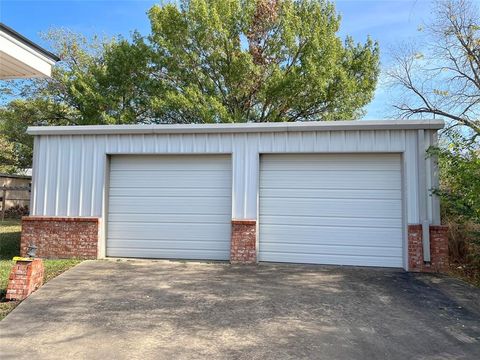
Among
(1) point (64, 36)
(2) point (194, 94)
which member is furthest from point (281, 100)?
(1) point (64, 36)

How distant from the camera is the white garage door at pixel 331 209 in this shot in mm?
9109

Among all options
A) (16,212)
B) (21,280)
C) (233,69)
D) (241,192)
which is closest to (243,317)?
(21,280)

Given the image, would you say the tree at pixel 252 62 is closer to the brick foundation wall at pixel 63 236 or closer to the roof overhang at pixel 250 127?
the roof overhang at pixel 250 127

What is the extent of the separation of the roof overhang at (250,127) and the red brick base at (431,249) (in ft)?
7.01

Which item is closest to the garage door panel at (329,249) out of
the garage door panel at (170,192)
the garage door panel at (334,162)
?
the garage door panel at (170,192)

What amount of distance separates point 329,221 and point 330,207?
0.31m

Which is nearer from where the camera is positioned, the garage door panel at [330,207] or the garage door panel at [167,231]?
the garage door panel at [330,207]

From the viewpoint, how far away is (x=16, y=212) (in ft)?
69.1

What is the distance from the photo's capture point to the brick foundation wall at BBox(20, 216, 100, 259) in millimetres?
9629

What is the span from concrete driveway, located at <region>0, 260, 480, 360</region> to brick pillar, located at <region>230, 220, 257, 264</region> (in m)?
0.87

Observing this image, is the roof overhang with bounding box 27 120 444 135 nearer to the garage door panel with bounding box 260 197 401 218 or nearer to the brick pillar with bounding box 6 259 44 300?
the garage door panel with bounding box 260 197 401 218

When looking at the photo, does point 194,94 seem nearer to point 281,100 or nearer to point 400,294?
point 281,100

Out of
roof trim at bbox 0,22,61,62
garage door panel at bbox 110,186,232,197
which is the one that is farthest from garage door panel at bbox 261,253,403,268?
roof trim at bbox 0,22,61,62

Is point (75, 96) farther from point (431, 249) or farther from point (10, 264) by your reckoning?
point (431, 249)
